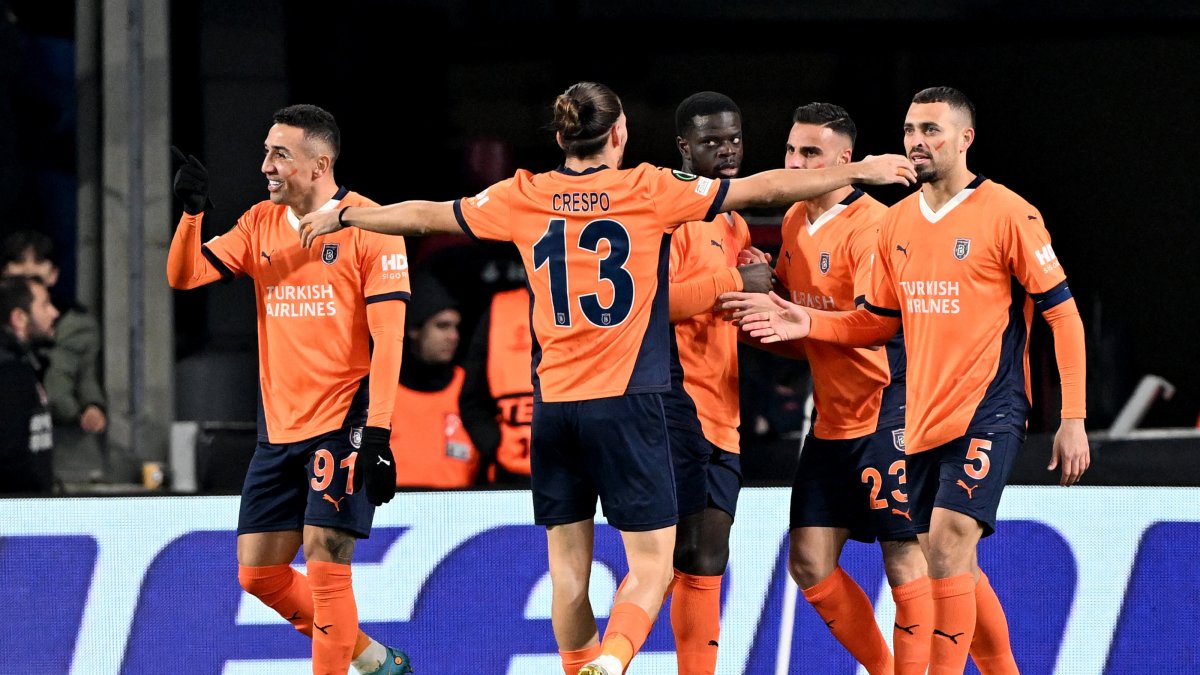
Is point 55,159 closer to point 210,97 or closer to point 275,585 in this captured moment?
point 210,97

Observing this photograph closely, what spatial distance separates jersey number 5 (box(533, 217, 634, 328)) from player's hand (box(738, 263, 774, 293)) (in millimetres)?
742

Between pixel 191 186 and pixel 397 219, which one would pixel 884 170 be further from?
pixel 191 186

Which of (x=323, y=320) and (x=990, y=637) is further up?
(x=323, y=320)

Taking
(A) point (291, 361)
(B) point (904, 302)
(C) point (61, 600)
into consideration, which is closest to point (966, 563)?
(B) point (904, 302)

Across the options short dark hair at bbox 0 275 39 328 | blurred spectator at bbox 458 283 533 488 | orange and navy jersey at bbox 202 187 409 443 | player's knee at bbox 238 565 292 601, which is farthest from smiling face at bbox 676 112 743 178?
short dark hair at bbox 0 275 39 328

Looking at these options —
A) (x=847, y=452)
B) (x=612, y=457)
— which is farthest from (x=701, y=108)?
(x=612, y=457)

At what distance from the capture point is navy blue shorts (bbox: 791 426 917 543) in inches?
239

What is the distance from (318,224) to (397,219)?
0.95ft

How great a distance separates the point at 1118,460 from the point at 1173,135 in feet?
11.4

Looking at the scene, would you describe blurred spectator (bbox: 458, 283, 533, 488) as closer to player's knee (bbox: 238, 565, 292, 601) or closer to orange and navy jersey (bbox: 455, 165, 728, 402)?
player's knee (bbox: 238, 565, 292, 601)

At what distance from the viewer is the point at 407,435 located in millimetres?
8461

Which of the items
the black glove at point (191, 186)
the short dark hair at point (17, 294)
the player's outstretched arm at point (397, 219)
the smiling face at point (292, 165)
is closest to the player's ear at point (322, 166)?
the smiling face at point (292, 165)

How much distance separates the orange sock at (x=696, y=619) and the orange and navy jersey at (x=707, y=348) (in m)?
0.49

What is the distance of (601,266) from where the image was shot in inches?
210
